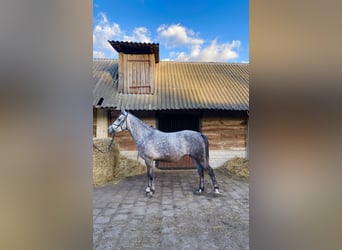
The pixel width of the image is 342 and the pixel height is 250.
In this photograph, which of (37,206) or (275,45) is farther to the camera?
(275,45)

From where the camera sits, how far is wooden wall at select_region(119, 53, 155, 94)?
259 inches

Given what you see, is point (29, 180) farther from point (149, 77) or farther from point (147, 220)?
point (149, 77)

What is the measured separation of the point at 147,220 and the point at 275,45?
2.76m

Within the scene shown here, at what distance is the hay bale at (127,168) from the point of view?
5.64 metres

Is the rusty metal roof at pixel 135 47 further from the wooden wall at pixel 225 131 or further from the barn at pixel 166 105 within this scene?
the wooden wall at pixel 225 131

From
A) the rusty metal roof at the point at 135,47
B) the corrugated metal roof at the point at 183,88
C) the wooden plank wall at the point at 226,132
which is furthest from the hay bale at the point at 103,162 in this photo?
the wooden plank wall at the point at 226,132

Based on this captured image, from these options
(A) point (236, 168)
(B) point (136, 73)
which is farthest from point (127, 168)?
(A) point (236, 168)

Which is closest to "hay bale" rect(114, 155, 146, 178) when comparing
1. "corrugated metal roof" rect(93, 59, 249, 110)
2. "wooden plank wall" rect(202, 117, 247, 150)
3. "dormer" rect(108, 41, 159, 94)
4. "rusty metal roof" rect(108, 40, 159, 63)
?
"corrugated metal roof" rect(93, 59, 249, 110)

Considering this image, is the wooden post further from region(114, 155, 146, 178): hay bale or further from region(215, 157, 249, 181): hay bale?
region(215, 157, 249, 181): hay bale

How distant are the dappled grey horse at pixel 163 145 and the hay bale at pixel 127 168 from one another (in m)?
1.88

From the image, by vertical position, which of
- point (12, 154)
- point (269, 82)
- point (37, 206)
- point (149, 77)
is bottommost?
point (37, 206)

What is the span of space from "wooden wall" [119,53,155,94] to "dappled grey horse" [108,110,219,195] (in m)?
2.74

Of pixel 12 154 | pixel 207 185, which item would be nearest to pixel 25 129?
pixel 12 154

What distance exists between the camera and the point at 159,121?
6.51 meters
